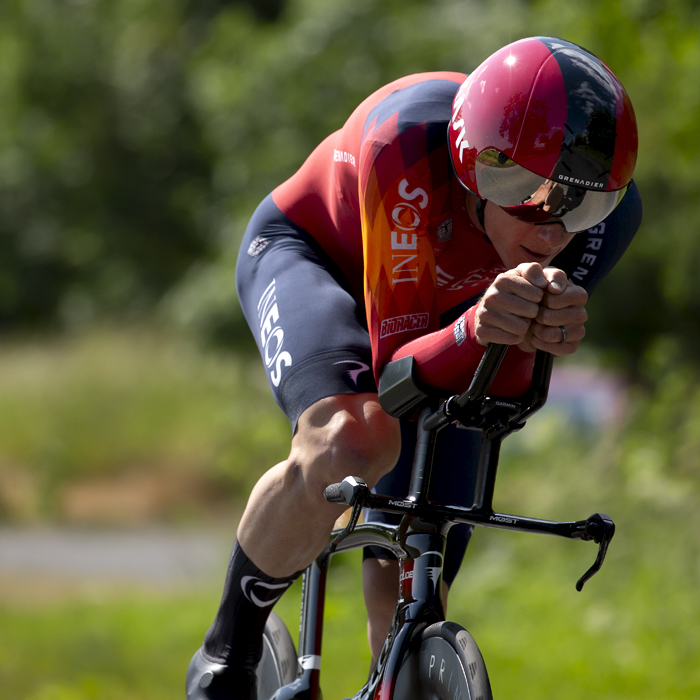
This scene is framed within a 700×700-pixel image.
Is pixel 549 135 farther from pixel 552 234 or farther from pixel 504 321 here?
pixel 504 321

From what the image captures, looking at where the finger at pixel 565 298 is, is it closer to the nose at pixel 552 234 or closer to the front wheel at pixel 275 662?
the nose at pixel 552 234

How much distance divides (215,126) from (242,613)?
1089cm

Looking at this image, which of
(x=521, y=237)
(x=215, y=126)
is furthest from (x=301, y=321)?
(x=215, y=126)

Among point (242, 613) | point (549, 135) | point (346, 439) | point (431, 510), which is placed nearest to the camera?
point (549, 135)

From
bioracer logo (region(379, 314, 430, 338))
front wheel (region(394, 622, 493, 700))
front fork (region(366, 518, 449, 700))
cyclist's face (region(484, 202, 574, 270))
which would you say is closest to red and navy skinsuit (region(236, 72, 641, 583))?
bioracer logo (region(379, 314, 430, 338))

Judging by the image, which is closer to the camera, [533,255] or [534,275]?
[534,275]

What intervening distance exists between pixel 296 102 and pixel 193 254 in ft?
37.5

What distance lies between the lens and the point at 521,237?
6.53 ft

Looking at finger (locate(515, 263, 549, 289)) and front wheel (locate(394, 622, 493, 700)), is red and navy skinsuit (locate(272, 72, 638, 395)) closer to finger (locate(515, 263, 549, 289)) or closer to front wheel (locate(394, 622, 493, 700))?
finger (locate(515, 263, 549, 289))

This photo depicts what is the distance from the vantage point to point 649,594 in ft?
16.7

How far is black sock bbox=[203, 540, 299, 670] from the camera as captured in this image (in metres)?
2.27

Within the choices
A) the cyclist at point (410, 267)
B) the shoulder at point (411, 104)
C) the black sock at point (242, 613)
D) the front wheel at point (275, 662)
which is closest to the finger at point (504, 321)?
the cyclist at point (410, 267)

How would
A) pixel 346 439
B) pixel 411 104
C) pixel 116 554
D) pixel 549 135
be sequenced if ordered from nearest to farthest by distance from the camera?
pixel 549 135 → pixel 346 439 → pixel 411 104 → pixel 116 554

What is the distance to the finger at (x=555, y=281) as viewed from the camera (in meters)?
1.63
